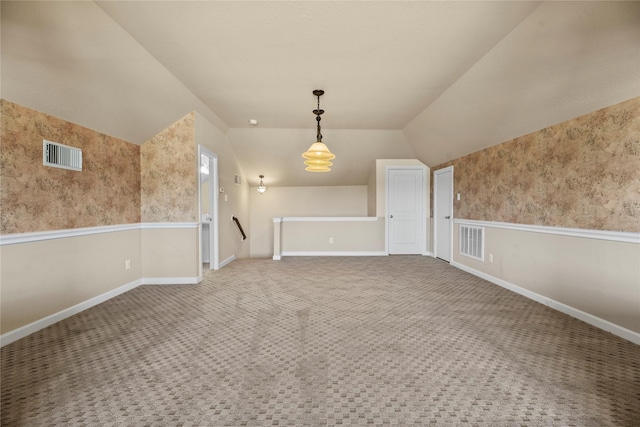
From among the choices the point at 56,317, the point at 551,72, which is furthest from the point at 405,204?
the point at 56,317

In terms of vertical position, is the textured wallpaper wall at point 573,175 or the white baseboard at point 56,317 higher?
the textured wallpaper wall at point 573,175

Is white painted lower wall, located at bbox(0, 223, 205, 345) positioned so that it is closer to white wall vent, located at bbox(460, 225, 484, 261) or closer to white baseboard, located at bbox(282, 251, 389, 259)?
white baseboard, located at bbox(282, 251, 389, 259)

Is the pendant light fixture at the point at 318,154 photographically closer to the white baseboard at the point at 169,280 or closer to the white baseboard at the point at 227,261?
the white baseboard at the point at 169,280

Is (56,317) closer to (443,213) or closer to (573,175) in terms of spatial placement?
(573,175)

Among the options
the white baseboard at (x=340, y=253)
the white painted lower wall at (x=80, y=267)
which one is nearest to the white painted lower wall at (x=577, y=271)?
the white baseboard at (x=340, y=253)

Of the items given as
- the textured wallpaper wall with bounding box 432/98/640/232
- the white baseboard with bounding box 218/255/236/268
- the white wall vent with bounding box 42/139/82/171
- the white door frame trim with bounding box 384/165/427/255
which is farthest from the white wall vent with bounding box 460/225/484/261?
the white wall vent with bounding box 42/139/82/171

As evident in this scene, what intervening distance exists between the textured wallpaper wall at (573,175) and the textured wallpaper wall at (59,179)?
5.35 metres

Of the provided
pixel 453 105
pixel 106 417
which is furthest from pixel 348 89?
pixel 106 417

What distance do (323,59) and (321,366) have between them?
2.90 metres

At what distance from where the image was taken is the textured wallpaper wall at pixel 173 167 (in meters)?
4.19

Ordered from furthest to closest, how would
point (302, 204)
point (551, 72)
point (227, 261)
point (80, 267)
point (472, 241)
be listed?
point (302, 204) < point (227, 261) < point (472, 241) < point (80, 267) < point (551, 72)

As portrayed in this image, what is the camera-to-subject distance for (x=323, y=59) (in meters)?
2.99

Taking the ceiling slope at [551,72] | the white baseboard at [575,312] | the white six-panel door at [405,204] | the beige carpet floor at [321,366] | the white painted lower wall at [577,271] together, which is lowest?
the beige carpet floor at [321,366]

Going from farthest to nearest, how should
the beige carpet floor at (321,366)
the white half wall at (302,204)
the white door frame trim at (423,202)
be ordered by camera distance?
the white half wall at (302,204) → the white door frame trim at (423,202) → the beige carpet floor at (321,366)
